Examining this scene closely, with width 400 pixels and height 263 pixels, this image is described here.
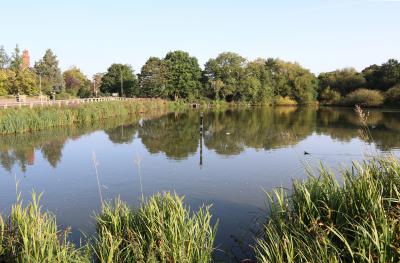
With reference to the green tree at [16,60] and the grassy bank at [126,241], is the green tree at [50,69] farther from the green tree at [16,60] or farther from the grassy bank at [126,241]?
the grassy bank at [126,241]

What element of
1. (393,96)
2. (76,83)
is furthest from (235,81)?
(76,83)

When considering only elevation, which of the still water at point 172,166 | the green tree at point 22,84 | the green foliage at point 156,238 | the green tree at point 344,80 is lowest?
the still water at point 172,166

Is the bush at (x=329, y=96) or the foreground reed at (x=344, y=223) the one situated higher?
the bush at (x=329, y=96)

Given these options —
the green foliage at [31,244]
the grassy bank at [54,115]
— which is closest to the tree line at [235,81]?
the grassy bank at [54,115]

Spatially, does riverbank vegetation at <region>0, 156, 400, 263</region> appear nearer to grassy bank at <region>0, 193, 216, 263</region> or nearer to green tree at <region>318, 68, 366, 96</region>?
grassy bank at <region>0, 193, 216, 263</region>

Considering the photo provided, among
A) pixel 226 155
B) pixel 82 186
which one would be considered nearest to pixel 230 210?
pixel 82 186

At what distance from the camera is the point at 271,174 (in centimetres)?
1373

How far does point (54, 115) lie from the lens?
98.6 ft

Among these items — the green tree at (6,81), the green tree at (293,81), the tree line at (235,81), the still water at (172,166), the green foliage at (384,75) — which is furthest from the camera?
the green tree at (293,81)

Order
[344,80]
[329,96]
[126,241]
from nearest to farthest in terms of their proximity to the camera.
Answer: [126,241], [344,80], [329,96]

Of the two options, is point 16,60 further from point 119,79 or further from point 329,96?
point 329,96

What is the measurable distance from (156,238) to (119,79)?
243 feet

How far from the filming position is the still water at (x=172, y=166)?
32.8ft

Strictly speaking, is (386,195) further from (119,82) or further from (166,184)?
(119,82)
